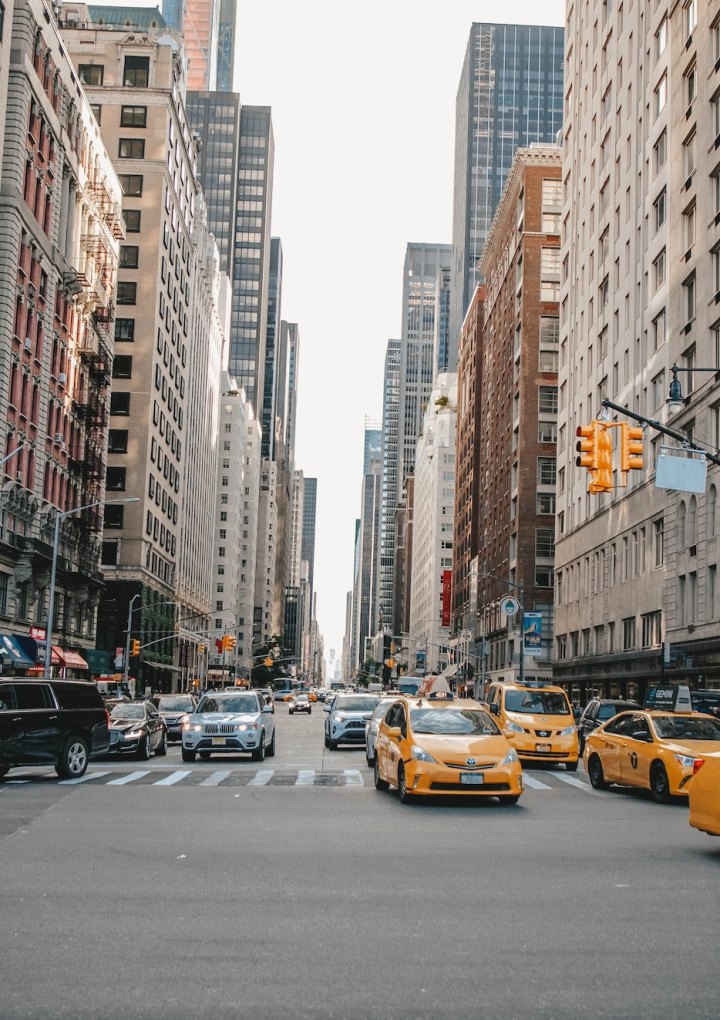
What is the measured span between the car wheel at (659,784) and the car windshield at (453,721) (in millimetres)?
A: 2851

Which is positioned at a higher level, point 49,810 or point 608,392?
point 608,392

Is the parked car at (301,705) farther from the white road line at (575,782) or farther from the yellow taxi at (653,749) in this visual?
the yellow taxi at (653,749)

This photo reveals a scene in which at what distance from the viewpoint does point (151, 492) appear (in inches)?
A: 3511

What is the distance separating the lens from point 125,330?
87.7 metres

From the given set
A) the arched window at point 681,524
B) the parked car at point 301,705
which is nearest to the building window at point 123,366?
the parked car at point 301,705

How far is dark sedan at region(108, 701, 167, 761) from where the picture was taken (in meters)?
27.3

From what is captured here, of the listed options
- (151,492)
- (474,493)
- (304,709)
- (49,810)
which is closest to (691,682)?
(49,810)

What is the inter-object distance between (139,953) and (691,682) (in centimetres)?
3971

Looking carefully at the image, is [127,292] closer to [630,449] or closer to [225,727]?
[225,727]

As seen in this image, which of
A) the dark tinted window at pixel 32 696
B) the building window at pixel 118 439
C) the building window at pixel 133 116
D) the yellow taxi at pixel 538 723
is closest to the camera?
the dark tinted window at pixel 32 696

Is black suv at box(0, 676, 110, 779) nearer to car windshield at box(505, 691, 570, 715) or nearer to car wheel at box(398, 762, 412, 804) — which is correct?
car wheel at box(398, 762, 412, 804)

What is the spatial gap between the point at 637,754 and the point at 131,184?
259ft

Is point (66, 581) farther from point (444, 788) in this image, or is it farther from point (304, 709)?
point (444, 788)

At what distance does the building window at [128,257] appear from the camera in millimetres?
88250
